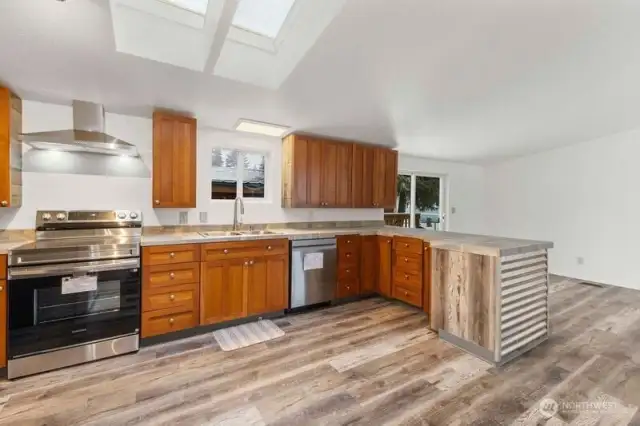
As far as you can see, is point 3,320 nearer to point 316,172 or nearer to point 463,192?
point 316,172

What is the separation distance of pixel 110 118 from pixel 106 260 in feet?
4.88

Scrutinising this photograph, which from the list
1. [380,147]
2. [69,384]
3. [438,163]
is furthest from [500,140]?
[69,384]

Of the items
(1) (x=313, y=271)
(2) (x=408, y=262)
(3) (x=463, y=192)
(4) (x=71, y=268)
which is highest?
(3) (x=463, y=192)

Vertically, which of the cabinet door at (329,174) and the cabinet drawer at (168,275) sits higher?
the cabinet door at (329,174)

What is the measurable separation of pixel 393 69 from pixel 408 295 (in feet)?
8.24

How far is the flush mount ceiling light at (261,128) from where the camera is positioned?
345 cm

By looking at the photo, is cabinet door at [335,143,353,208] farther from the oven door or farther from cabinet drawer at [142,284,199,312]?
the oven door

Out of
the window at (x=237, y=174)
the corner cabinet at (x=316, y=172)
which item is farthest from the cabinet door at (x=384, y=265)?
the window at (x=237, y=174)

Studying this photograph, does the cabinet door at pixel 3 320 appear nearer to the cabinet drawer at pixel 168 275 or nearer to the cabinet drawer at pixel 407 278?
the cabinet drawer at pixel 168 275

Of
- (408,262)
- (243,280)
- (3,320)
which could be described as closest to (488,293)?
(408,262)

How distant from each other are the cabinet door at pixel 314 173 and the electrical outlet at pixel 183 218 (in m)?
1.49

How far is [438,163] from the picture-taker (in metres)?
6.10

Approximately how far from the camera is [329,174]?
4.13 meters

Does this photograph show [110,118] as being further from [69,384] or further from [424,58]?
[424,58]
